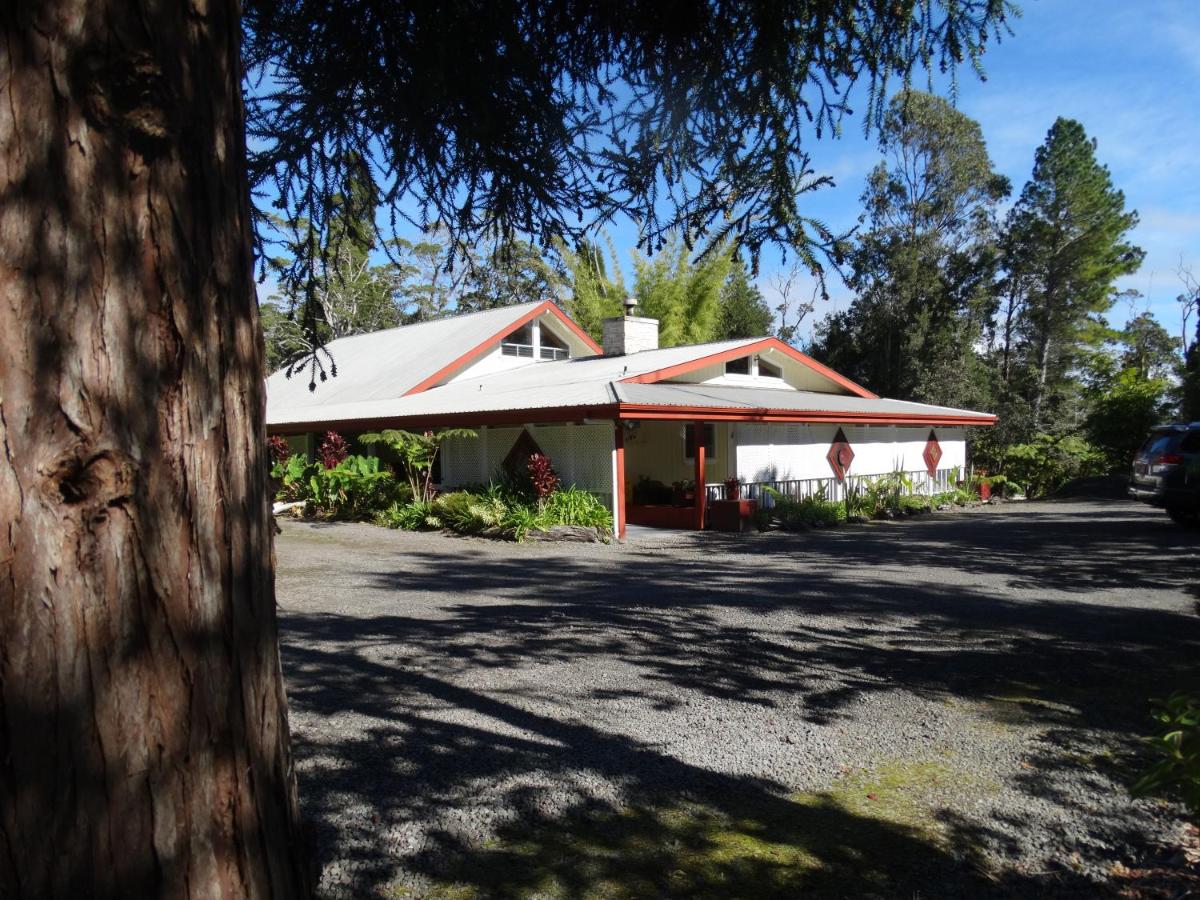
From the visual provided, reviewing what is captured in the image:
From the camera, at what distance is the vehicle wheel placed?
51.7ft

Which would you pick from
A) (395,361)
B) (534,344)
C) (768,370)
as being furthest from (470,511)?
(395,361)

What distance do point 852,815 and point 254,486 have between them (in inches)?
128

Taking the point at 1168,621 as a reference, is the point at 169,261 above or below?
above

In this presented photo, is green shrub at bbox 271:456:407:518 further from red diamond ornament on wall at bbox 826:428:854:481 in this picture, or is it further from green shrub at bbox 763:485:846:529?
red diamond ornament on wall at bbox 826:428:854:481

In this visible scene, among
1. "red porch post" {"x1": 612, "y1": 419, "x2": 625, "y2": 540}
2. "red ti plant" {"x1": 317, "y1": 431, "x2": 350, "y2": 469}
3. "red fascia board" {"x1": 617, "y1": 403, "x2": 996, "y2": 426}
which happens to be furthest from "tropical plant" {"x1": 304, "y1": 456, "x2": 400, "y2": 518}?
"red fascia board" {"x1": 617, "y1": 403, "x2": 996, "y2": 426}

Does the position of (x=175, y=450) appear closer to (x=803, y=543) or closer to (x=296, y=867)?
(x=296, y=867)

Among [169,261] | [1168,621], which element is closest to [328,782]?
[169,261]

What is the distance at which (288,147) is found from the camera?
5.29 meters

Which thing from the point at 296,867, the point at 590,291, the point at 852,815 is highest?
the point at 590,291

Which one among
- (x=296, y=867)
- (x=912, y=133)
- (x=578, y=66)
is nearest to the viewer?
(x=296, y=867)

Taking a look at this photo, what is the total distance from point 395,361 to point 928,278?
22582mm

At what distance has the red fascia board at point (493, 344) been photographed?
23156 mm

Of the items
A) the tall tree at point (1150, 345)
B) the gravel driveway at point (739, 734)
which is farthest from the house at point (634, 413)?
the tall tree at point (1150, 345)

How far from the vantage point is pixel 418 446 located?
18.4m
